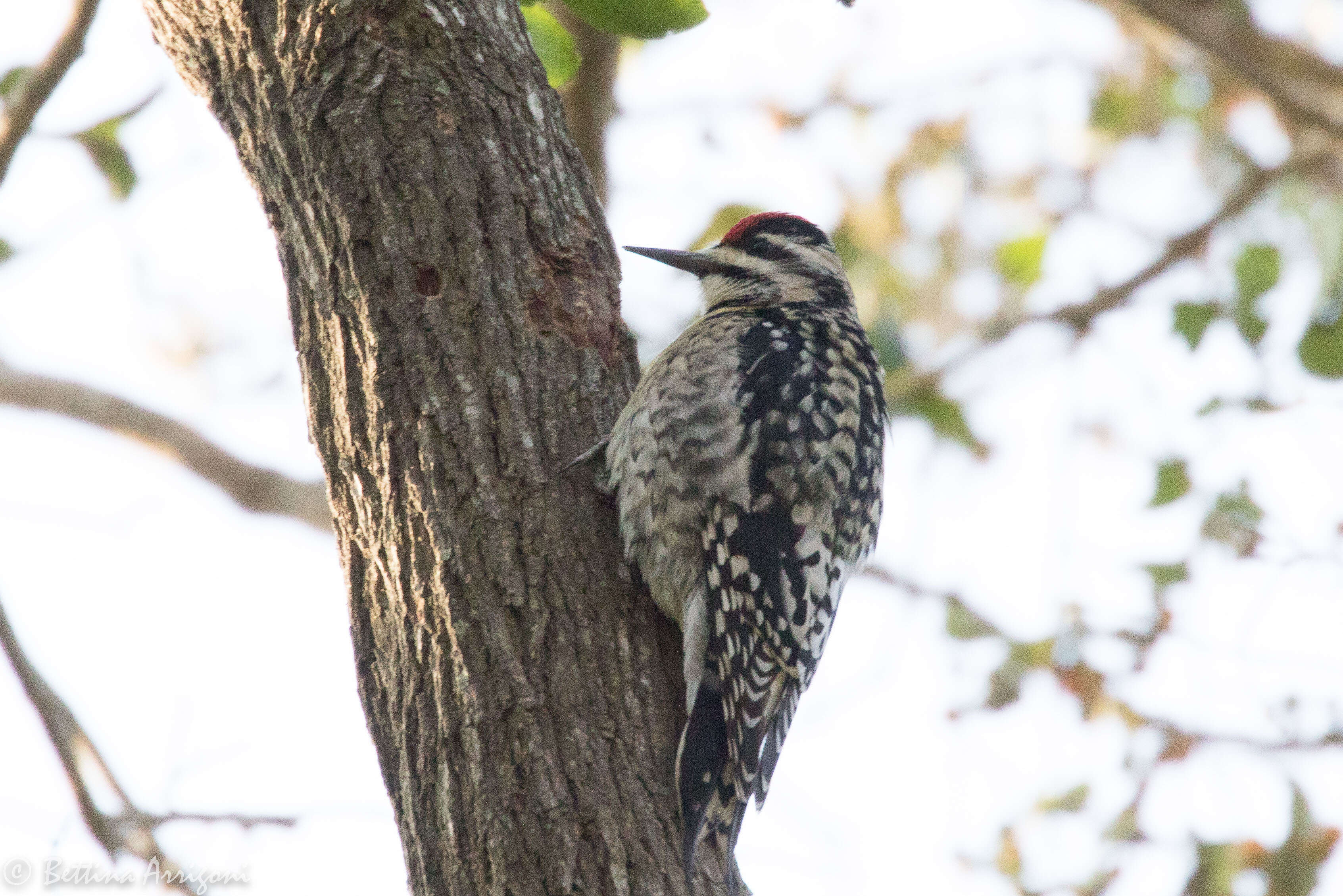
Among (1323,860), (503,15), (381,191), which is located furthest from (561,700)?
(1323,860)

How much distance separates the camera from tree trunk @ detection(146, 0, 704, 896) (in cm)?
223

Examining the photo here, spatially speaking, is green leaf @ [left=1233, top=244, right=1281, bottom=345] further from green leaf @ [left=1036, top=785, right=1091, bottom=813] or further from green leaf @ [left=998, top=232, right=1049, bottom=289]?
green leaf @ [left=1036, top=785, right=1091, bottom=813]

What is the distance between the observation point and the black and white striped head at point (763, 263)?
4.06 m

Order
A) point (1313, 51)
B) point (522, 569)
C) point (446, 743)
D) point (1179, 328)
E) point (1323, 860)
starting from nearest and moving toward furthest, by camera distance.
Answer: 1. point (446, 743)
2. point (522, 569)
3. point (1179, 328)
4. point (1323, 860)
5. point (1313, 51)

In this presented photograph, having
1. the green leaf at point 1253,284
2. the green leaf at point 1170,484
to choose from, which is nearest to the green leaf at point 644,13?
the green leaf at point 1253,284

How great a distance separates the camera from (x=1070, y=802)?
571 cm

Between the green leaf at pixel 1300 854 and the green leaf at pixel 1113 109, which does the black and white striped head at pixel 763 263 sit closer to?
the green leaf at pixel 1300 854

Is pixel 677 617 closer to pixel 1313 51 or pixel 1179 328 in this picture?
pixel 1179 328

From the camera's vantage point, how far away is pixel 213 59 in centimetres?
271

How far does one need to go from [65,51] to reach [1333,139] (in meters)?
5.86

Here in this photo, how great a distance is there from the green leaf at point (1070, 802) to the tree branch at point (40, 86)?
4897 millimetres

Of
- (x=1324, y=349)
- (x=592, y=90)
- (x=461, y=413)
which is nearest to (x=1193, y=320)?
(x=1324, y=349)

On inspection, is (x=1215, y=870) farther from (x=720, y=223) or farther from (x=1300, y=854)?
(x=720, y=223)

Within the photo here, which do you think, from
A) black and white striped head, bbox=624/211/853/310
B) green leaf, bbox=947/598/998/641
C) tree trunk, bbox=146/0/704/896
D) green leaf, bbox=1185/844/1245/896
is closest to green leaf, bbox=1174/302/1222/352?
black and white striped head, bbox=624/211/853/310
